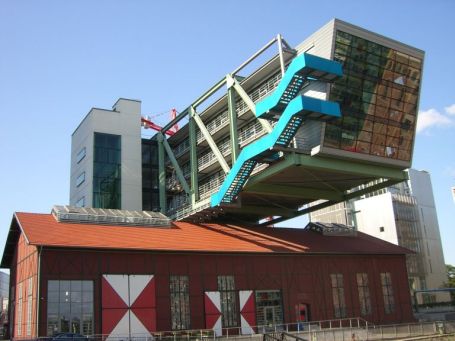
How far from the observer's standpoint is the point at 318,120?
1650 inches

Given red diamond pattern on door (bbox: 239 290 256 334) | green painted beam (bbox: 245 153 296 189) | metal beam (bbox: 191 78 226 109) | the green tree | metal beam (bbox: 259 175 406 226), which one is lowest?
red diamond pattern on door (bbox: 239 290 256 334)

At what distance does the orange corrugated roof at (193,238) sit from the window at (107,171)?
14461mm

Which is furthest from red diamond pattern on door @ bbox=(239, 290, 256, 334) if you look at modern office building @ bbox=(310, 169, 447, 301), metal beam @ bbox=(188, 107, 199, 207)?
modern office building @ bbox=(310, 169, 447, 301)

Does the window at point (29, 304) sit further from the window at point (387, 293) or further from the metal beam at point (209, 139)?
the window at point (387, 293)

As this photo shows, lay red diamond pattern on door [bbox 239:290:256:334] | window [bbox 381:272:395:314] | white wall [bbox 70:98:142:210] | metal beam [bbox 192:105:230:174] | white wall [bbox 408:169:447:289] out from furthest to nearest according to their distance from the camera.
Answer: white wall [bbox 408:169:447:289], white wall [bbox 70:98:142:210], window [bbox 381:272:395:314], metal beam [bbox 192:105:230:174], red diamond pattern on door [bbox 239:290:256:334]

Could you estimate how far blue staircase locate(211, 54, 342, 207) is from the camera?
39594 millimetres

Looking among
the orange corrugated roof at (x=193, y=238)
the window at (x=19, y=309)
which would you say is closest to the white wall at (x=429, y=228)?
the orange corrugated roof at (x=193, y=238)

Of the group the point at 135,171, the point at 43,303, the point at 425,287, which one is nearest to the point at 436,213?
the point at 425,287

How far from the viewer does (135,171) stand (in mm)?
68375

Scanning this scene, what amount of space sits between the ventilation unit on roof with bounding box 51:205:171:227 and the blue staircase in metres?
12.2

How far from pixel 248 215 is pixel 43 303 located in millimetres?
33411

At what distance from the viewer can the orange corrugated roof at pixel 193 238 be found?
134 ft

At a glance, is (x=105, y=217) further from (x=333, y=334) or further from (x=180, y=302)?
(x=333, y=334)

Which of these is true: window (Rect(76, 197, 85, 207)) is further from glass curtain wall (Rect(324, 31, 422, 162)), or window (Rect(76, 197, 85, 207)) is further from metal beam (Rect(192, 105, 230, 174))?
glass curtain wall (Rect(324, 31, 422, 162))
